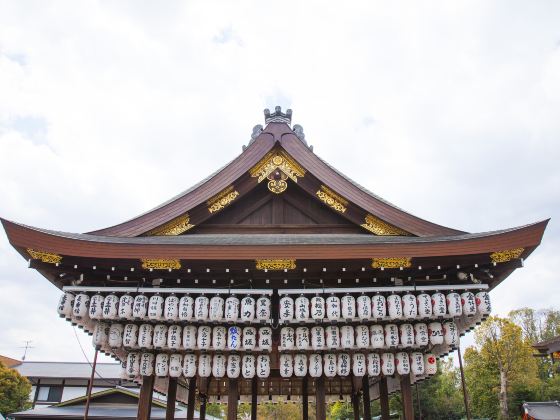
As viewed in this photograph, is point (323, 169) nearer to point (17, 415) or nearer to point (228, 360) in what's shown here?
point (228, 360)

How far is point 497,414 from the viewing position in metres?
31.4

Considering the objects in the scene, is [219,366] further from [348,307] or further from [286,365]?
[348,307]

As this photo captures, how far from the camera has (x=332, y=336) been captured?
898 centimetres

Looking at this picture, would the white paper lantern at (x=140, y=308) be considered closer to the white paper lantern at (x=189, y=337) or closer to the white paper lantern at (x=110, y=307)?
the white paper lantern at (x=110, y=307)

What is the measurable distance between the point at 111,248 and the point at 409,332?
6.32 m

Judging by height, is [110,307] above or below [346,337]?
above

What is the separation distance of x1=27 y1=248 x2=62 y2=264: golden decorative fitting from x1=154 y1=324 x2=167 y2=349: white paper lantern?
2.42 meters

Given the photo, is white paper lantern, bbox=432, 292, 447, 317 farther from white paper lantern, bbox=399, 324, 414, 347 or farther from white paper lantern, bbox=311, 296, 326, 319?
white paper lantern, bbox=311, 296, 326, 319

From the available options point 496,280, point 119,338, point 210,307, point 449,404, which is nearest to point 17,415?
point 119,338

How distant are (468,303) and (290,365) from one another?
3.88 meters

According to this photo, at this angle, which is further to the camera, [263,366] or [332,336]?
[263,366]

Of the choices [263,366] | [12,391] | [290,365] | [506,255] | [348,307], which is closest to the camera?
[348,307]

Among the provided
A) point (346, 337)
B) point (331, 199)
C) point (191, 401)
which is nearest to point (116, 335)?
point (191, 401)

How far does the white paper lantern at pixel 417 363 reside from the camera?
Answer: 9156 mm
